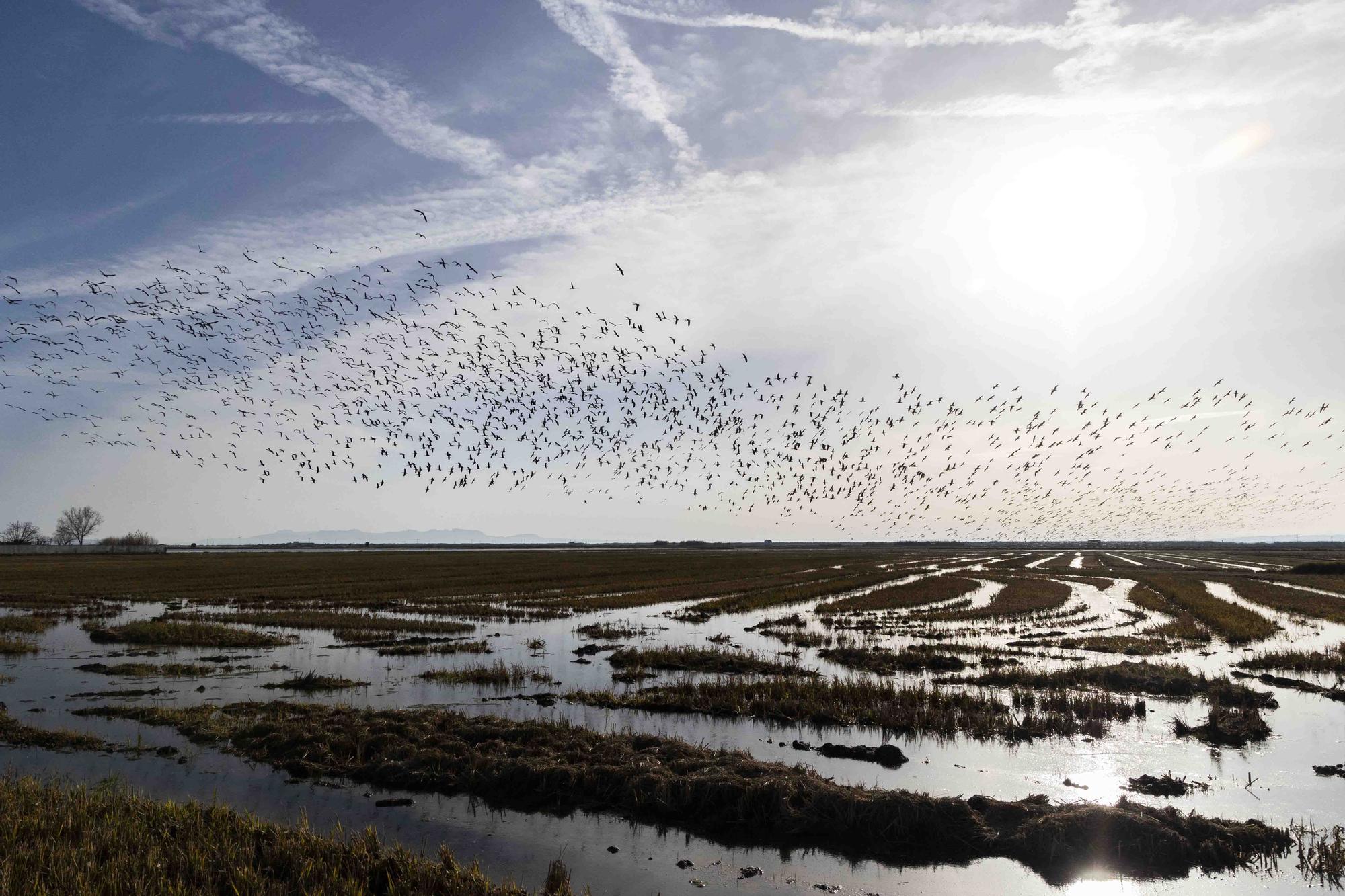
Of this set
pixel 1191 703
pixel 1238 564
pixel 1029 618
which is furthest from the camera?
pixel 1238 564

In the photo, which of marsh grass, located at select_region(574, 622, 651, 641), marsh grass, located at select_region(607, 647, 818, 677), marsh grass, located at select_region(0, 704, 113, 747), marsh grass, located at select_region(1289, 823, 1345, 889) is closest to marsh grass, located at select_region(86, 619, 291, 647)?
marsh grass, located at select_region(574, 622, 651, 641)

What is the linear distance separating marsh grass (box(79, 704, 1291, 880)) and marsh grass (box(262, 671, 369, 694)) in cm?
433

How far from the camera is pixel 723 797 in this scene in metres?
11.4

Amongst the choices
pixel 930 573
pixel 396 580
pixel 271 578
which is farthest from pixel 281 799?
pixel 930 573

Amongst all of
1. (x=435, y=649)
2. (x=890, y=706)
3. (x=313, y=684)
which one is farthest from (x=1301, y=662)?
(x=313, y=684)

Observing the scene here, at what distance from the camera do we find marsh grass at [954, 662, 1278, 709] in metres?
18.6

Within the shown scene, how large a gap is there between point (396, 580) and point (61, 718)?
45607mm

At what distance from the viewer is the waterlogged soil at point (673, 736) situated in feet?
31.7

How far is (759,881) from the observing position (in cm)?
934

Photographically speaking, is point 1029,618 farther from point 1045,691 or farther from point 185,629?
point 185,629

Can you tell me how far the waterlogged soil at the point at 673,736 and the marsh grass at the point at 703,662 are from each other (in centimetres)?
75

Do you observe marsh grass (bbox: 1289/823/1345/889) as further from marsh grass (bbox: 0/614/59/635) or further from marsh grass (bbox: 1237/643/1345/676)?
marsh grass (bbox: 0/614/59/635)

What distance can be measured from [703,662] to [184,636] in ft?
67.4

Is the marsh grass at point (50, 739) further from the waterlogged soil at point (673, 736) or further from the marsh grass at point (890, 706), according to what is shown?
the marsh grass at point (890, 706)
